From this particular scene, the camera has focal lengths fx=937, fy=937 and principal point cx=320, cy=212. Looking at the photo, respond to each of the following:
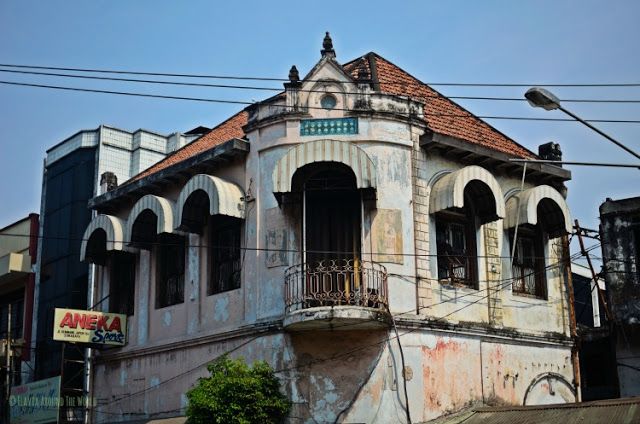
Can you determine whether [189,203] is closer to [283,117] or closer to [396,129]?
[283,117]

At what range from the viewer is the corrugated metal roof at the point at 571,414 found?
52.7 ft

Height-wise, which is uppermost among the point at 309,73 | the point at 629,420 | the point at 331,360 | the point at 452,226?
the point at 309,73

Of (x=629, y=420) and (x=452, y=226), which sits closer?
(x=629, y=420)

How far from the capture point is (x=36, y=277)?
29.2 metres

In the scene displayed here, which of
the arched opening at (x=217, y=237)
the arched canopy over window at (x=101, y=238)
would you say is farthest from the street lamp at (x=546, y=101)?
the arched canopy over window at (x=101, y=238)

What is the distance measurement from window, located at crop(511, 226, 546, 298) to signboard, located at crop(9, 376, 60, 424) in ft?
38.0

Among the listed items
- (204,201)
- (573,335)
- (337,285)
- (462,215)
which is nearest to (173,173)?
(204,201)

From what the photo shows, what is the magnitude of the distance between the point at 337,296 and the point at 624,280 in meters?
8.93

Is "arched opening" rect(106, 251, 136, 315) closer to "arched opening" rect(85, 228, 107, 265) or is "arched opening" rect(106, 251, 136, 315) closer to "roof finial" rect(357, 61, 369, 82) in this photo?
"arched opening" rect(85, 228, 107, 265)

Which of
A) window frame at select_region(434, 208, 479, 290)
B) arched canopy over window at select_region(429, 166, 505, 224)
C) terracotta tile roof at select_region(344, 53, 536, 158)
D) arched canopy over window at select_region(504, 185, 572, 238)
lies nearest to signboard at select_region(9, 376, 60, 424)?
window frame at select_region(434, 208, 479, 290)

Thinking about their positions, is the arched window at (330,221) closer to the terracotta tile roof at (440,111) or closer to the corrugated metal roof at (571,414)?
the terracotta tile roof at (440,111)

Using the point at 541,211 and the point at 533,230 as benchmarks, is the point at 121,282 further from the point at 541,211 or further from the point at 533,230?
the point at 541,211

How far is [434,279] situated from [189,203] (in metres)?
5.79

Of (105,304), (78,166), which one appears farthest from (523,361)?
(78,166)
